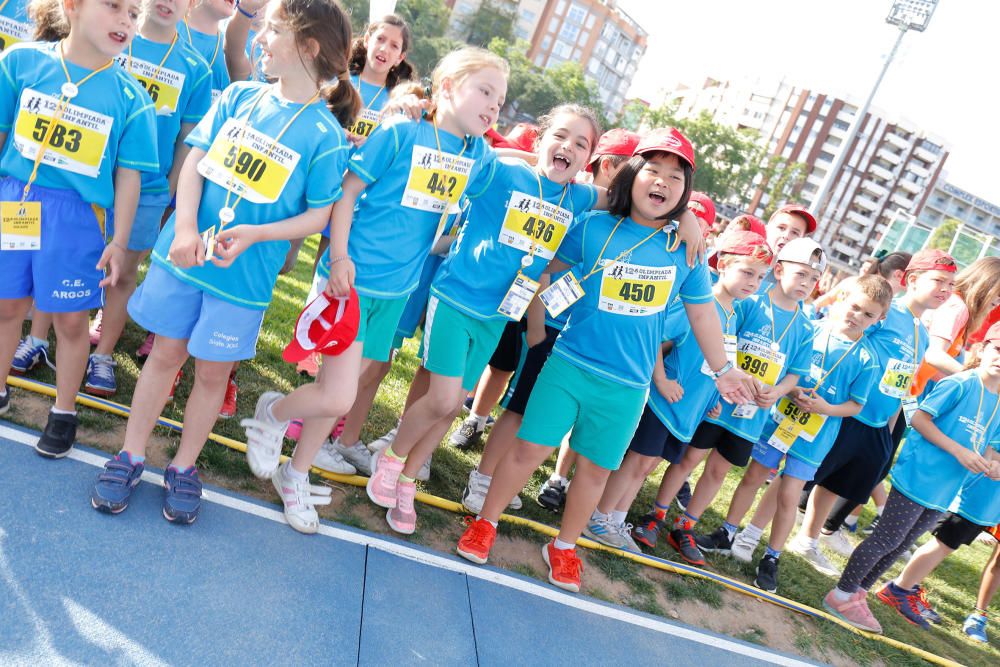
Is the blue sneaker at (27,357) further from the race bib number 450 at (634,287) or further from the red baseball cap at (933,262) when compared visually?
the red baseball cap at (933,262)

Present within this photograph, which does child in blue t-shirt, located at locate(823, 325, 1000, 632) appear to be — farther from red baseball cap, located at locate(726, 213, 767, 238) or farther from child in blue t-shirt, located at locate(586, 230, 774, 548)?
red baseball cap, located at locate(726, 213, 767, 238)

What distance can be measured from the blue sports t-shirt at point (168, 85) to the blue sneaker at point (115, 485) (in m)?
1.26

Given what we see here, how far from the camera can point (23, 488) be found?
94.5 inches

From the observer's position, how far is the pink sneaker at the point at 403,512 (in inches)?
119

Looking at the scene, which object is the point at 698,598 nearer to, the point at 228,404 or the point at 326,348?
the point at 326,348

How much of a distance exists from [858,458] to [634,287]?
7.66ft

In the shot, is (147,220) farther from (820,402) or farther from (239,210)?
(820,402)

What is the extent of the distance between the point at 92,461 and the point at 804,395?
11.9 ft

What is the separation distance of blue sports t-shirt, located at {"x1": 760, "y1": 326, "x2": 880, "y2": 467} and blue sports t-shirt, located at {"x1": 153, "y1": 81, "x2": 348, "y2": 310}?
2985 mm

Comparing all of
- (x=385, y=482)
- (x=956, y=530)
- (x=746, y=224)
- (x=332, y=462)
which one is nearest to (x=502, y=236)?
(x=385, y=482)

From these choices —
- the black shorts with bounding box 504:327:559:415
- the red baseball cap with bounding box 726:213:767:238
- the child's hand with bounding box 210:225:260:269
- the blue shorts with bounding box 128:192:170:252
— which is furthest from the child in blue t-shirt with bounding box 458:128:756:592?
the blue shorts with bounding box 128:192:170:252

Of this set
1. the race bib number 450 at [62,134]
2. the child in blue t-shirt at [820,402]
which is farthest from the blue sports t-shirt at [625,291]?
the race bib number 450 at [62,134]

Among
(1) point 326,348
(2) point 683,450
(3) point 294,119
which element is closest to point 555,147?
(3) point 294,119

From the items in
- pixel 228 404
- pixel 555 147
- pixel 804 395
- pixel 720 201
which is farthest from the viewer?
pixel 720 201
